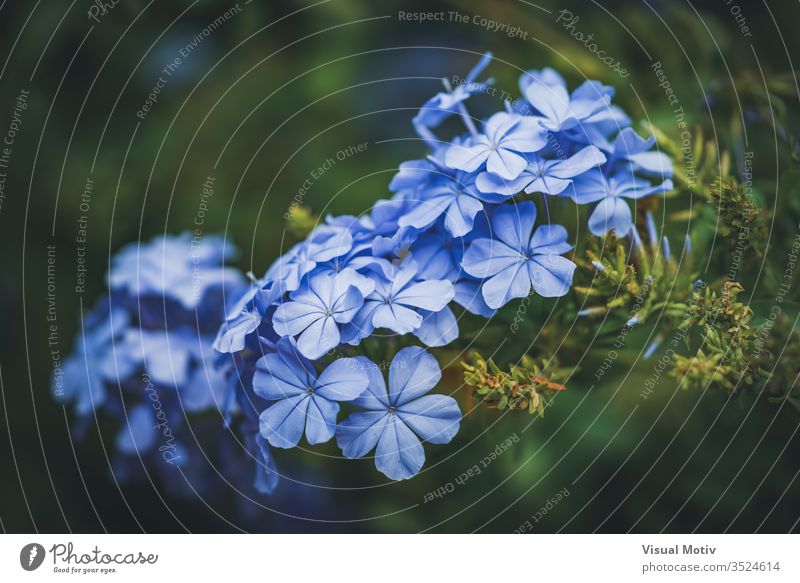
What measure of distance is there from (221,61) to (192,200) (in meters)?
0.62

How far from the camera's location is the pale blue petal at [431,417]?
1.65m

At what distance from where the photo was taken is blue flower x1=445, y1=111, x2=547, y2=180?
1.64 m

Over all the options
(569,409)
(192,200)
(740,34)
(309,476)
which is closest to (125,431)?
(309,476)

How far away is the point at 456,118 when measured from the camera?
122 inches

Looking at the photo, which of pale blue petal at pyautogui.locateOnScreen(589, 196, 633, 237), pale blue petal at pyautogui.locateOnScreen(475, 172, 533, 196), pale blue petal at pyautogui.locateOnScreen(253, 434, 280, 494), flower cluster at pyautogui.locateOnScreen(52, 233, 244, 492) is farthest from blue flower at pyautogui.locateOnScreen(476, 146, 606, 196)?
flower cluster at pyautogui.locateOnScreen(52, 233, 244, 492)

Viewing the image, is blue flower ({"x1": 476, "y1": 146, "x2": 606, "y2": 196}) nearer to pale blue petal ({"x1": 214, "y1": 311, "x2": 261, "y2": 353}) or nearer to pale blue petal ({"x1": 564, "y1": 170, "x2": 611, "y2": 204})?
pale blue petal ({"x1": 564, "y1": 170, "x2": 611, "y2": 204})

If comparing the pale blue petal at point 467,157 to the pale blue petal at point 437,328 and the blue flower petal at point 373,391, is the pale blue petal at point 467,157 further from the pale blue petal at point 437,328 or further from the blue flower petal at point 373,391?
the blue flower petal at point 373,391

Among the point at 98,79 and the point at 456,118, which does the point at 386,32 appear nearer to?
the point at 456,118

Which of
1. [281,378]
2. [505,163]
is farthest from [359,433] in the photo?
[505,163]

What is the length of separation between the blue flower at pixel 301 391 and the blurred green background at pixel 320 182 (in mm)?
601
